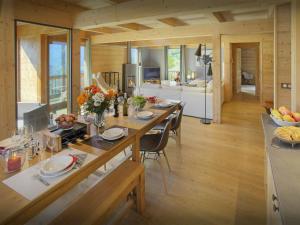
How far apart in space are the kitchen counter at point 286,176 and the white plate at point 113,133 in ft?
3.81

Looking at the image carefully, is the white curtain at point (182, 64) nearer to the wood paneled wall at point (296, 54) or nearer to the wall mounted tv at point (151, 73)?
the wall mounted tv at point (151, 73)

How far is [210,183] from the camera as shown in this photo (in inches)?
106

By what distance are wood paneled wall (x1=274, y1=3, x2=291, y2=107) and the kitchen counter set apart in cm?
188

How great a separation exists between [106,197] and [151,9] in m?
Answer: 2.65

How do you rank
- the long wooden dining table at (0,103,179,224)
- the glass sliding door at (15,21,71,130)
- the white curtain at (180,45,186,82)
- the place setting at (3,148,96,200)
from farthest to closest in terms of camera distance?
the white curtain at (180,45,186,82) < the glass sliding door at (15,21,71,130) < the place setting at (3,148,96,200) < the long wooden dining table at (0,103,179,224)

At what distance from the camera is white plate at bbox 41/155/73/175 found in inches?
52.9

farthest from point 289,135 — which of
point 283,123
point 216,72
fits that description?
point 216,72

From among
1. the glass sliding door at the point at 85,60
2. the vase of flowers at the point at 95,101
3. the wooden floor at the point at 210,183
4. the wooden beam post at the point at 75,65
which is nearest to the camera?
the vase of flowers at the point at 95,101

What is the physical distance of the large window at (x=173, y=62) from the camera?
449 inches

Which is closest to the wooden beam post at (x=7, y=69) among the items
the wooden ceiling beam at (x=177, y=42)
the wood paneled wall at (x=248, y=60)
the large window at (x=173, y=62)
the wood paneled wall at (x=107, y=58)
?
the wood paneled wall at (x=107, y=58)

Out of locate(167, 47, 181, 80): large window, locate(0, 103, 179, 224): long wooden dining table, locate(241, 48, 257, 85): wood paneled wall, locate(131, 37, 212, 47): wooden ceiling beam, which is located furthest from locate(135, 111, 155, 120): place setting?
locate(241, 48, 257, 85): wood paneled wall

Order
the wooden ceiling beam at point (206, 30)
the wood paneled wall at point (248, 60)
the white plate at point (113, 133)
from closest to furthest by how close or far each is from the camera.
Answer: the white plate at point (113, 133), the wooden ceiling beam at point (206, 30), the wood paneled wall at point (248, 60)

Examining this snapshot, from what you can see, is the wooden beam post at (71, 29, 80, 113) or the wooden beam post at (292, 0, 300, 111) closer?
the wooden beam post at (292, 0, 300, 111)

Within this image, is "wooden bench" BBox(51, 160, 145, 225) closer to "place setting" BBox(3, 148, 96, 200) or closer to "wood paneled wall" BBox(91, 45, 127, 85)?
"place setting" BBox(3, 148, 96, 200)
